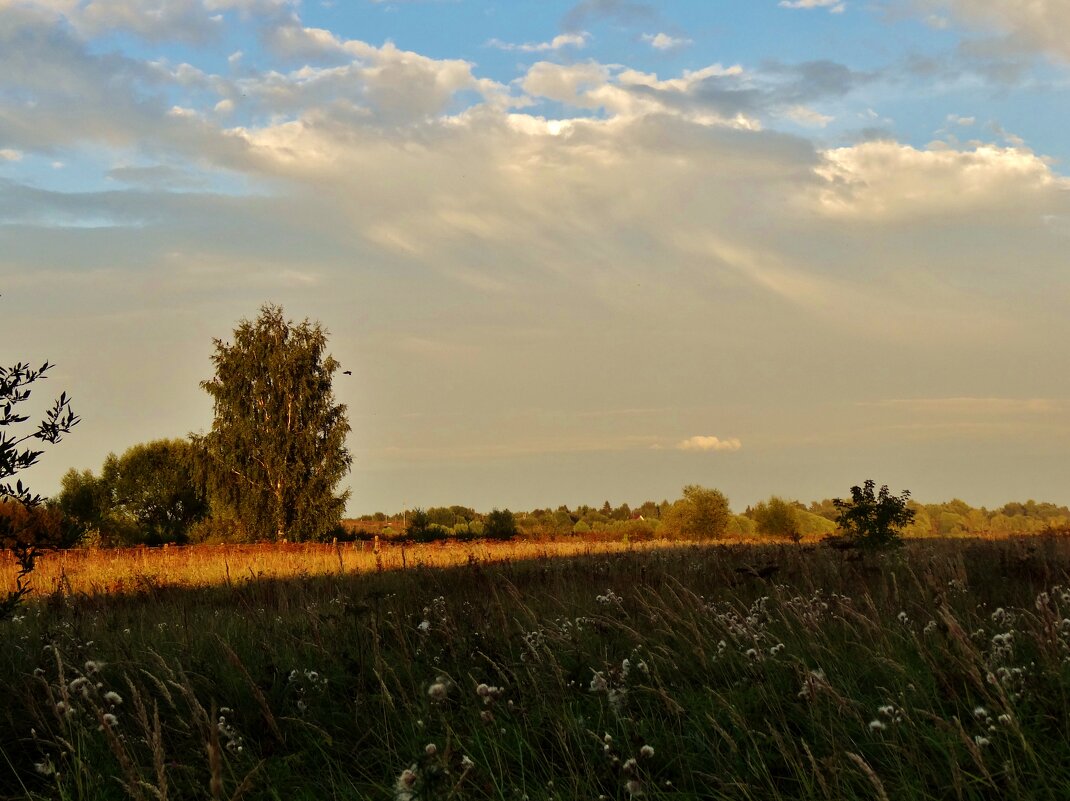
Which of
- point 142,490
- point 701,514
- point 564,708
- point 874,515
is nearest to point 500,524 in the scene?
point 701,514

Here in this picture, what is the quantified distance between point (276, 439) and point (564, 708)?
4409cm

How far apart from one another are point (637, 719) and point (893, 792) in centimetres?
146

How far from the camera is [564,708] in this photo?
434 centimetres

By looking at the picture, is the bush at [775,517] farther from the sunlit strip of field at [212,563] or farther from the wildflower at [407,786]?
the wildflower at [407,786]

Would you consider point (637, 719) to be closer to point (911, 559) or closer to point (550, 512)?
point (911, 559)

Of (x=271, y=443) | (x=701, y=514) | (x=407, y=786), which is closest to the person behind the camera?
(x=407, y=786)

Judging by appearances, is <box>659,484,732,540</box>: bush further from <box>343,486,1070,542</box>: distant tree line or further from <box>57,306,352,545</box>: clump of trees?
<box>57,306,352,545</box>: clump of trees

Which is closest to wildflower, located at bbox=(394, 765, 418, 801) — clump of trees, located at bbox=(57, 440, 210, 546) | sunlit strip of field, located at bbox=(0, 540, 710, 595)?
sunlit strip of field, located at bbox=(0, 540, 710, 595)

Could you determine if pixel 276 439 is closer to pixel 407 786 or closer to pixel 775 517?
pixel 775 517

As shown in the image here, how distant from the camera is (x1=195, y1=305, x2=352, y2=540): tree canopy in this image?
46000mm

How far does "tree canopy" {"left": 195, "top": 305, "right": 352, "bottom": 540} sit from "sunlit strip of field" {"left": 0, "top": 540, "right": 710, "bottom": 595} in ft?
59.7

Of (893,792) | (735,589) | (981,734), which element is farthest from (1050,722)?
(735,589)

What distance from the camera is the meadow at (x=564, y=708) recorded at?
3.58 meters

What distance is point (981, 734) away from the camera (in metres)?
3.88
